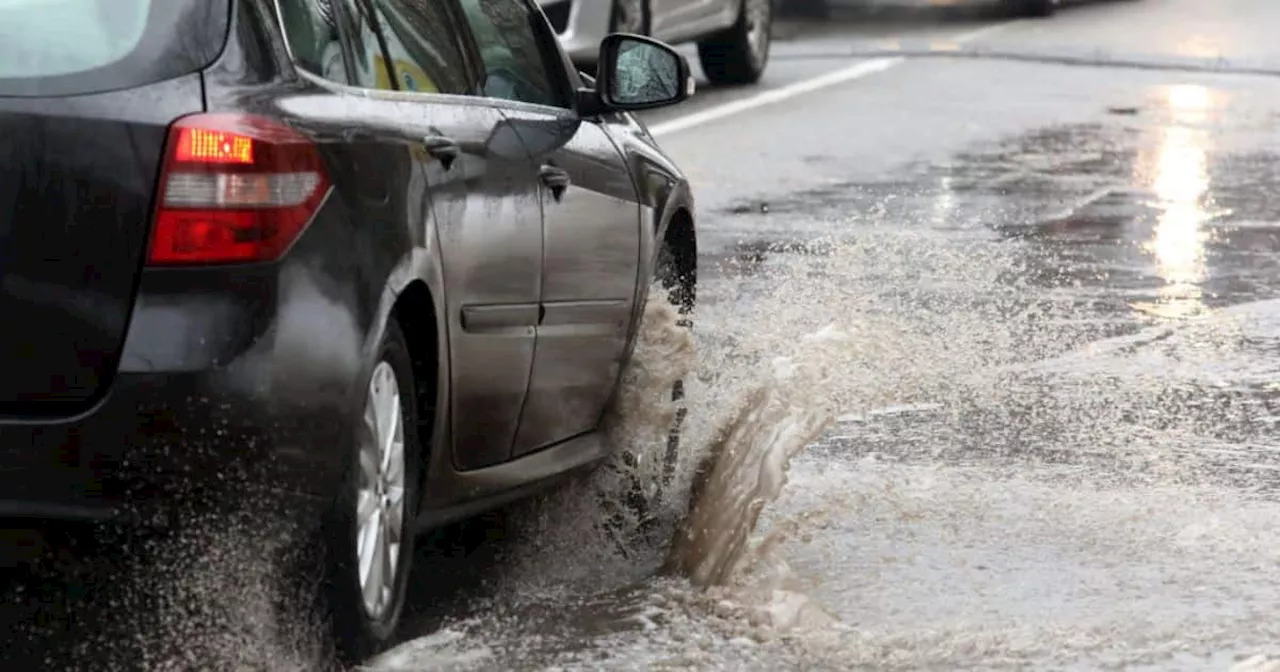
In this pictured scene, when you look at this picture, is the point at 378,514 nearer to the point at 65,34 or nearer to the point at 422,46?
the point at 65,34

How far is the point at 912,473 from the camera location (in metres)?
7.47

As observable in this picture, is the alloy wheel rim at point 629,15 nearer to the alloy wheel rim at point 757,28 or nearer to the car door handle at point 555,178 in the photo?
the alloy wheel rim at point 757,28

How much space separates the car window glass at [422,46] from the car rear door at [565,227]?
0.49 ft

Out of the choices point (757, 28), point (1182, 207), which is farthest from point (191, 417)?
point (757, 28)

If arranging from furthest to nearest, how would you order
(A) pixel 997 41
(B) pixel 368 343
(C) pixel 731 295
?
(A) pixel 997 41 < (C) pixel 731 295 < (B) pixel 368 343

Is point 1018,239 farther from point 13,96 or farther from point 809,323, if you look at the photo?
point 13,96

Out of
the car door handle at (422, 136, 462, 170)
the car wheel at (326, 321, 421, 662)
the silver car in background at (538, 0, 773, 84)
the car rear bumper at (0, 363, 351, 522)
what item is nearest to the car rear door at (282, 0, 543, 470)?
the car door handle at (422, 136, 462, 170)

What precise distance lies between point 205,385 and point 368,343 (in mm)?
372

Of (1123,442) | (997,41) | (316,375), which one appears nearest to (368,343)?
(316,375)

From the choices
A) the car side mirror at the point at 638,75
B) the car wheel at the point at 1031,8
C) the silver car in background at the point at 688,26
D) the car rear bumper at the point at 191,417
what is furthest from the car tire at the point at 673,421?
the car wheel at the point at 1031,8

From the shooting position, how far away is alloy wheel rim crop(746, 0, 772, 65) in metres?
20.4

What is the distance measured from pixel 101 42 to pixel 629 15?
12.7 m

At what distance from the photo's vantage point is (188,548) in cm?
453

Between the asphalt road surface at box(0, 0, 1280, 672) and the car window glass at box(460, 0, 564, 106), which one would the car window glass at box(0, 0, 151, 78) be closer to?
the asphalt road surface at box(0, 0, 1280, 672)
